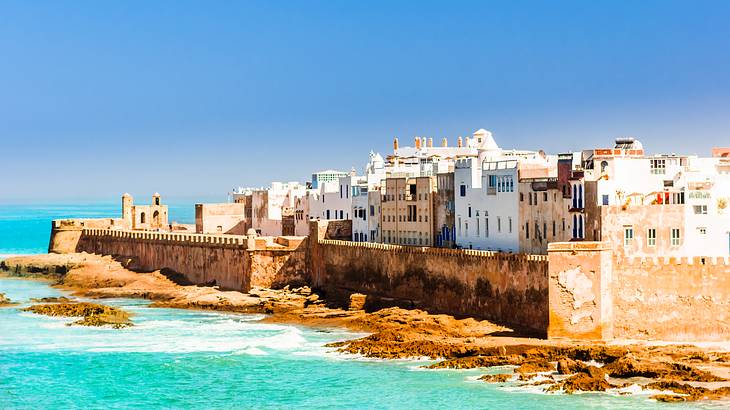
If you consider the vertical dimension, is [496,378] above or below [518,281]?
below

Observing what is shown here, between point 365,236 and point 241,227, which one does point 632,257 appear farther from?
point 241,227

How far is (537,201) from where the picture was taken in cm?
5350

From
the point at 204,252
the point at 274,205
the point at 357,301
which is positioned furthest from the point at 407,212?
the point at 274,205

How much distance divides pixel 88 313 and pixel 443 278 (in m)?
18.8

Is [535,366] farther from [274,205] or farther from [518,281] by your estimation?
[274,205]

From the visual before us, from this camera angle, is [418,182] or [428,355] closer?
[428,355]

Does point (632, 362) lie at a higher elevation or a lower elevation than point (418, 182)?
lower

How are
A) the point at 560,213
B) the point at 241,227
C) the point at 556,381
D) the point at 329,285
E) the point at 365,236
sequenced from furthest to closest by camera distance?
the point at 241,227
the point at 365,236
the point at 329,285
the point at 560,213
the point at 556,381

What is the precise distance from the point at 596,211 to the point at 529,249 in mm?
6463

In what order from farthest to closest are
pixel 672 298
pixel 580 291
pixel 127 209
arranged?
pixel 127 209
pixel 672 298
pixel 580 291

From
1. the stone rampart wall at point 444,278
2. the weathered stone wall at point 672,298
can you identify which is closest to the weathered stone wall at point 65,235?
the stone rampart wall at point 444,278

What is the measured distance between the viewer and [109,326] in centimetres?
5803

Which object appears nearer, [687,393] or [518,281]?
[687,393]

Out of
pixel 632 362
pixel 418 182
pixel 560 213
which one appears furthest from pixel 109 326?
pixel 632 362
